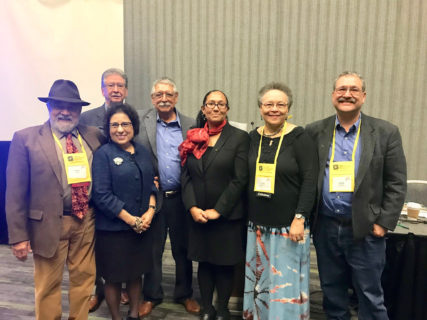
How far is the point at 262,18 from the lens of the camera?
3605mm

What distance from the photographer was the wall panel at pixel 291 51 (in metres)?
3.47

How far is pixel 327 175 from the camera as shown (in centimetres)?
178

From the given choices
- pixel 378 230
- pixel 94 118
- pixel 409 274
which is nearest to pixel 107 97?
pixel 94 118

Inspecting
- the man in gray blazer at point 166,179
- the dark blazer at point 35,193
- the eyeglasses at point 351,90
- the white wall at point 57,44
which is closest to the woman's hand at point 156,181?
the man in gray blazer at point 166,179

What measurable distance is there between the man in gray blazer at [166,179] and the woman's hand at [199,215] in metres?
0.26

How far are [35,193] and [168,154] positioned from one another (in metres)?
0.88

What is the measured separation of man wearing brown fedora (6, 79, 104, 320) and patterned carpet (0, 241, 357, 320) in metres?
0.60

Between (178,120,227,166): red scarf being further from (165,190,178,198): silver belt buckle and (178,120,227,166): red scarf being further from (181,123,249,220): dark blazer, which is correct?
(165,190,178,198): silver belt buckle

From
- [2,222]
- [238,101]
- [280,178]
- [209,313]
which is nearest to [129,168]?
[280,178]

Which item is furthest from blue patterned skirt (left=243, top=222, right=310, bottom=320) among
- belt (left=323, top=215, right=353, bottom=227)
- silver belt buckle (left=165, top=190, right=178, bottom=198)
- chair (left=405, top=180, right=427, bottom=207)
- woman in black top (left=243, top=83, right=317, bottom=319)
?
chair (left=405, top=180, right=427, bottom=207)

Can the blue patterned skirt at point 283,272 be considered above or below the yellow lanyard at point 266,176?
below

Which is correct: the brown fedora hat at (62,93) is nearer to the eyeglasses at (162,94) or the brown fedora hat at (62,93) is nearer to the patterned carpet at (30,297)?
the eyeglasses at (162,94)

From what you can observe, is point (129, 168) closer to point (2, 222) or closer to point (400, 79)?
point (2, 222)

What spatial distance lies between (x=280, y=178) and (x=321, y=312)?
137 cm
